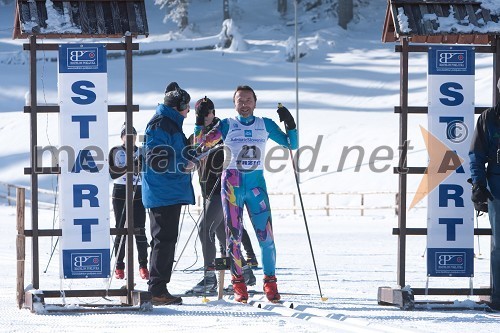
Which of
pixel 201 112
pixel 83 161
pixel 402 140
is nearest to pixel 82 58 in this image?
pixel 83 161

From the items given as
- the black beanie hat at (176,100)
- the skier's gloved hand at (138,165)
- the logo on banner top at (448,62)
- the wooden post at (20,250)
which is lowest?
the wooden post at (20,250)

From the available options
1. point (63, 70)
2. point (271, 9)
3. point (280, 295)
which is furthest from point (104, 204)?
point (271, 9)

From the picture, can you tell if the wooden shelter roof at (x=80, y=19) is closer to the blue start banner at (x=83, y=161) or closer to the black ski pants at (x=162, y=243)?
the blue start banner at (x=83, y=161)

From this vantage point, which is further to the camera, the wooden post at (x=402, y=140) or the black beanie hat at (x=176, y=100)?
the black beanie hat at (x=176, y=100)

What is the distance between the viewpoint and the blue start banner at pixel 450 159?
9.40m

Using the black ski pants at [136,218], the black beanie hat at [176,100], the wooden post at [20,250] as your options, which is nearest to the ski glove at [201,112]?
the black beanie hat at [176,100]

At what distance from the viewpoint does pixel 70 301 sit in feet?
33.0

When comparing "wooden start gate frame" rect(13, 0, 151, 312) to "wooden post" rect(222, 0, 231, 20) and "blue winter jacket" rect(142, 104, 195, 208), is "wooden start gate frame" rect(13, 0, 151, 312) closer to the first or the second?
"blue winter jacket" rect(142, 104, 195, 208)

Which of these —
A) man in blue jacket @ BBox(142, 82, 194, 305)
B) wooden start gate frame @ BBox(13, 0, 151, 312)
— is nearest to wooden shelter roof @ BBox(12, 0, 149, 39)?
wooden start gate frame @ BBox(13, 0, 151, 312)

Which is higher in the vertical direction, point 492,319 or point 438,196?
point 438,196

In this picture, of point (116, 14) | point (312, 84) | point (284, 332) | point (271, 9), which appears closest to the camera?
point (284, 332)

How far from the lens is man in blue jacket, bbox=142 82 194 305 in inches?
372

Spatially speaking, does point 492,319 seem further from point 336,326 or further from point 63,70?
point 63,70

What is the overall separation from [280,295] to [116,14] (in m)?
2.85
